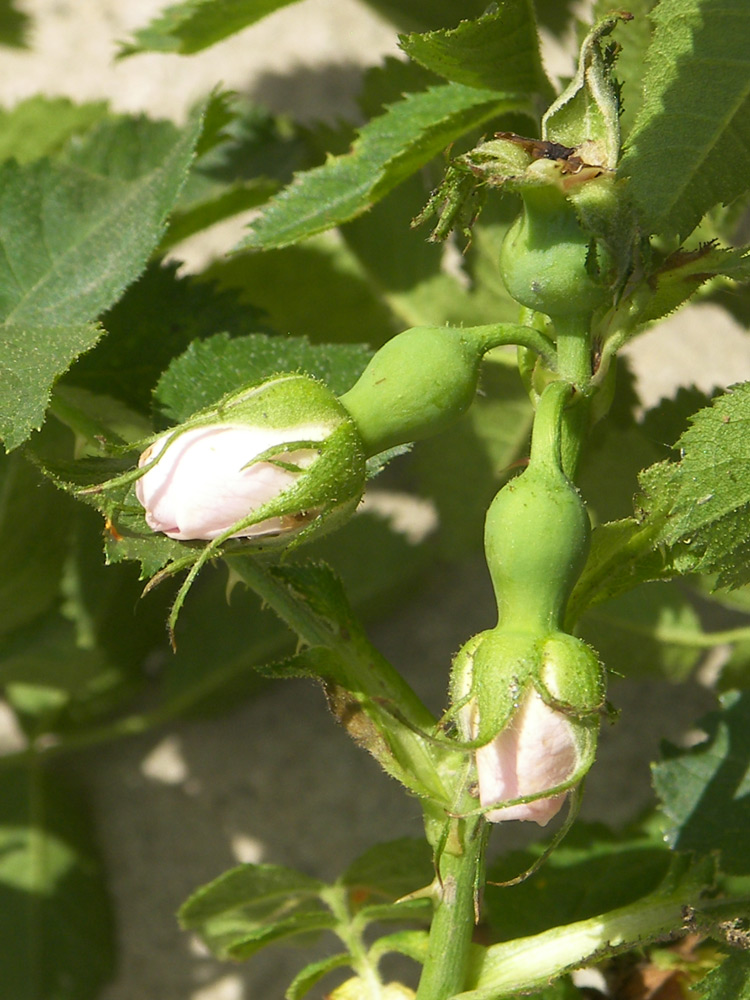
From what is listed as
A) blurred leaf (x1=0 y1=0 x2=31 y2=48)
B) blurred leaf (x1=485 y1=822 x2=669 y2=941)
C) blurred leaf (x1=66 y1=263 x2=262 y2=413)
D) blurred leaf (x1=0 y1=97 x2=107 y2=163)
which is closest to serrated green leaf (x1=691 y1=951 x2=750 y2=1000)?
blurred leaf (x1=485 y1=822 x2=669 y2=941)

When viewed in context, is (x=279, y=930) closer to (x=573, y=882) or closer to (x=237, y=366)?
(x=573, y=882)

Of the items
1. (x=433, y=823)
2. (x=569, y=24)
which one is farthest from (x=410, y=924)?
(x=569, y=24)

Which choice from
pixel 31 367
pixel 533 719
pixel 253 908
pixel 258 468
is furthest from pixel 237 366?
pixel 253 908

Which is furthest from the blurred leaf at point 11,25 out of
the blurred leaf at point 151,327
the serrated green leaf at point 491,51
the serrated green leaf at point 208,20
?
the serrated green leaf at point 491,51

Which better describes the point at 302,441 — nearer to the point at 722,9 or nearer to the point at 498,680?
the point at 498,680

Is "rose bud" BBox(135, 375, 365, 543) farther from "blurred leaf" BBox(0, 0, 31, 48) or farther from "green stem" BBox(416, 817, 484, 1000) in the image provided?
"blurred leaf" BBox(0, 0, 31, 48)

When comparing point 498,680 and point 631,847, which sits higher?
point 498,680
